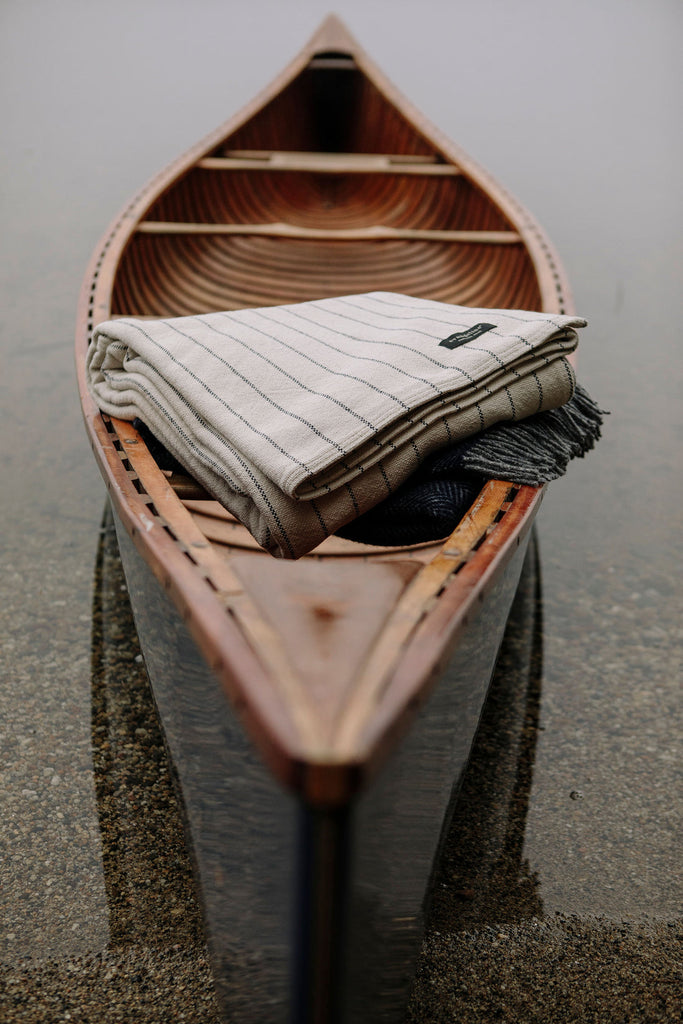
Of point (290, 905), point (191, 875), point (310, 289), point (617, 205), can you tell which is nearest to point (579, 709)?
point (191, 875)

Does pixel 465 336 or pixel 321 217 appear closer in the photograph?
pixel 465 336

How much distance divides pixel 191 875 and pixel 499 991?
13.1 inches

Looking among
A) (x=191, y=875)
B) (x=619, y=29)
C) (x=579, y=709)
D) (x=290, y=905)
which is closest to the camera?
(x=290, y=905)

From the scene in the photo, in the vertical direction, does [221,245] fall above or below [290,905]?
above

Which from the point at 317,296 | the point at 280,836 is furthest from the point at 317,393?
the point at 317,296

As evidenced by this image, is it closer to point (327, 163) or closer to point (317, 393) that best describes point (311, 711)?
point (317, 393)

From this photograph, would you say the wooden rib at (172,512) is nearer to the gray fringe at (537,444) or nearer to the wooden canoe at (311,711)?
the wooden canoe at (311,711)

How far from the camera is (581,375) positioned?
2174 mm

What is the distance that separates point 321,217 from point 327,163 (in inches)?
5.2

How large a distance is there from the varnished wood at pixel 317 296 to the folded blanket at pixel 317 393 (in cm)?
6

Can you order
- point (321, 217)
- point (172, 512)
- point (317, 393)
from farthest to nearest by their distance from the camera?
point (321, 217) → point (317, 393) → point (172, 512)

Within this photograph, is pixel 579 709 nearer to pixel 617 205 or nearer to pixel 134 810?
pixel 134 810

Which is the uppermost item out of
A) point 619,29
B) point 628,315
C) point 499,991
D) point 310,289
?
point 619,29

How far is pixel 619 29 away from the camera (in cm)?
522
